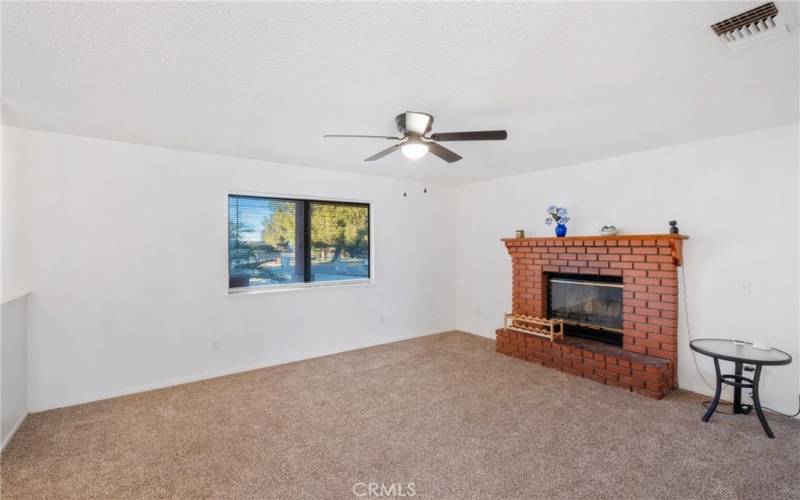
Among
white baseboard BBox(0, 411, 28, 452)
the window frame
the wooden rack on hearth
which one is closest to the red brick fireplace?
the wooden rack on hearth

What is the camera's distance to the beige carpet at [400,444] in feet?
7.07

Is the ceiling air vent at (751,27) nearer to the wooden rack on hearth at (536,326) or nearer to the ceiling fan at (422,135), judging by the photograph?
the ceiling fan at (422,135)

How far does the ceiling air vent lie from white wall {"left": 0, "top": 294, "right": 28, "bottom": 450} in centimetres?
446

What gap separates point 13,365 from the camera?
2.80m

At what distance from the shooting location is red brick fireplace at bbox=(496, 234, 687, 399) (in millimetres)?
3480

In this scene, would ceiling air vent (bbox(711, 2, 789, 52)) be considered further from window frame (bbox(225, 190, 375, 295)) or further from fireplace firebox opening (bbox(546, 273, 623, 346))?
window frame (bbox(225, 190, 375, 295))

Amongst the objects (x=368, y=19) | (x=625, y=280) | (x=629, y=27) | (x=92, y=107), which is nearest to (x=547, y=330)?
(x=625, y=280)

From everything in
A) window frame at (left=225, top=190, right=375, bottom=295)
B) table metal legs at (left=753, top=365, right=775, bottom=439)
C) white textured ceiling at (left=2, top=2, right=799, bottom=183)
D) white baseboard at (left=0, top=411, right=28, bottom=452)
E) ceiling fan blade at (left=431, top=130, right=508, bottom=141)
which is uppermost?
white textured ceiling at (left=2, top=2, right=799, bottom=183)

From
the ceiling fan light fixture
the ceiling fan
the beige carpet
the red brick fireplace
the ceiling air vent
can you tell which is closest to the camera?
the ceiling air vent

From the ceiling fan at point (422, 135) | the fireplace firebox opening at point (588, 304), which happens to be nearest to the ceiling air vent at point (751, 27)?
the ceiling fan at point (422, 135)

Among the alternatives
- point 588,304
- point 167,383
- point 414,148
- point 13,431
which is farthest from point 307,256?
point 588,304

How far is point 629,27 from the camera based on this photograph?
1.65 m

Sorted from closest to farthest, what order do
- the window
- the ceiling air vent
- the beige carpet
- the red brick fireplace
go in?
the ceiling air vent, the beige carpet, the red brick fireplace, the window

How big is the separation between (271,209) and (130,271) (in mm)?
1507
